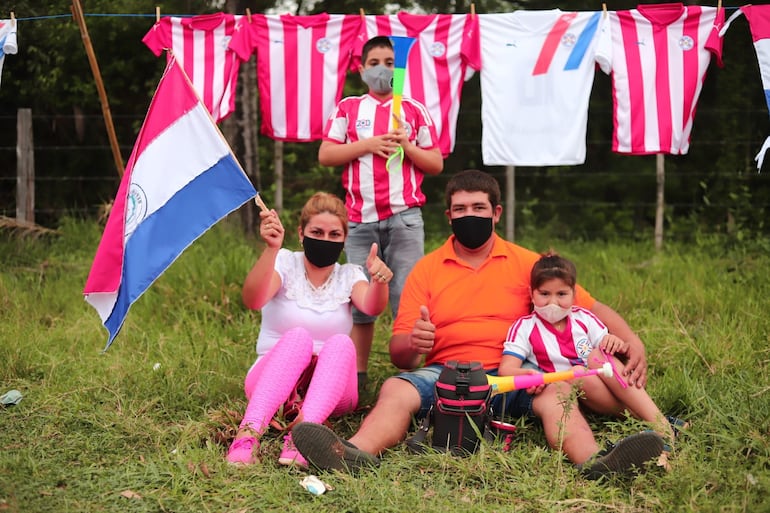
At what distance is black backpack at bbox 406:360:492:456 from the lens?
3236 mm

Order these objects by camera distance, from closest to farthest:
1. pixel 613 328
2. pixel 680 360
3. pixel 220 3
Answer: pixel 613 328, pixel 680 360, pixel 220 3

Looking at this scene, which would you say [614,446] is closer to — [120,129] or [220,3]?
[220,3]

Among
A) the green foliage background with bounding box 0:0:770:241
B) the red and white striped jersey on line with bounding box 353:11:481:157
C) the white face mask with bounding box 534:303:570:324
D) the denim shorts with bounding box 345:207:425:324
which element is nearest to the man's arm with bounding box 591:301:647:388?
the white face mask with bounding box 534:303:570:324

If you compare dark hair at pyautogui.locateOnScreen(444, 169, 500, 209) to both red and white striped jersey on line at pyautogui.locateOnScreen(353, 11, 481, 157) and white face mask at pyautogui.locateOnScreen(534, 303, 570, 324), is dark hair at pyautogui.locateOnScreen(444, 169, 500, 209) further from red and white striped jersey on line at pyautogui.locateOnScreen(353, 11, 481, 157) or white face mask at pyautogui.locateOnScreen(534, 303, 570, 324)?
red and white striped jersey on line at pyautogui.locateOnScreen(353, 11, 481, 157)

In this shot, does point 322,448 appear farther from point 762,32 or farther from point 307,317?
point 762,32

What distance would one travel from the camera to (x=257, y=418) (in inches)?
133

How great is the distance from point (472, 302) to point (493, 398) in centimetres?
44

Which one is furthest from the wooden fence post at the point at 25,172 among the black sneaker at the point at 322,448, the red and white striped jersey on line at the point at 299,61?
the black sneaker at the point at 322,448

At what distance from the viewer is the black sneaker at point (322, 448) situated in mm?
3076

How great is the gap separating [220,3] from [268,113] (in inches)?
94.8

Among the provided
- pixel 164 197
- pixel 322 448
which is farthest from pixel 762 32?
pixel 322 448

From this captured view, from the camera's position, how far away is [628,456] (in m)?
2.96

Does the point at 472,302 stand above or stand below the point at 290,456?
above

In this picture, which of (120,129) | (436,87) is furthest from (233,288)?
(120,129)
